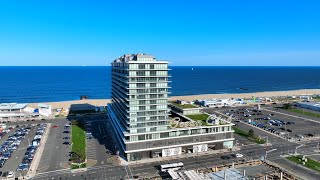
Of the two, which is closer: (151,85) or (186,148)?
(151,85)

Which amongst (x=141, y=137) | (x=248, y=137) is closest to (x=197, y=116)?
(x=248, y=137)

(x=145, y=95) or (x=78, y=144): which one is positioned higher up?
(x=145, y=95)

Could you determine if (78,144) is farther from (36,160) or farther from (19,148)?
(19,148)

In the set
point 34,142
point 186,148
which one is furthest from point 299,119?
point 34,142

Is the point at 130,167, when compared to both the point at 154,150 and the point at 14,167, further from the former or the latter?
the point at 14,167

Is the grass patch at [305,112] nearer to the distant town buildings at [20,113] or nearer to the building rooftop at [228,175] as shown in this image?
the building rooftop at [228,175]

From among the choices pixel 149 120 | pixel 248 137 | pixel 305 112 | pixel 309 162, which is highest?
pixel 149 120

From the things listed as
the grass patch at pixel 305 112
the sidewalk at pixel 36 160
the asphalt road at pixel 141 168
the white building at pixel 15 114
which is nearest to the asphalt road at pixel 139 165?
the asphalt road at pixel 141 168
